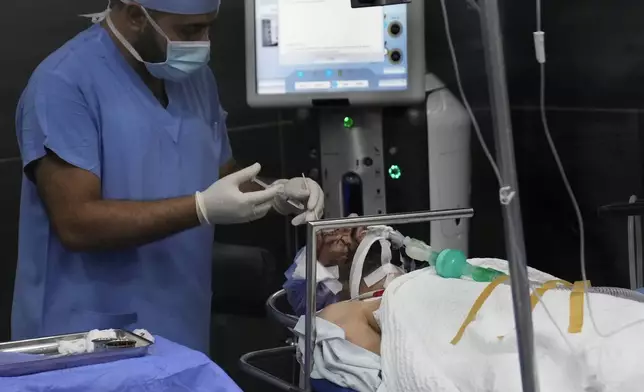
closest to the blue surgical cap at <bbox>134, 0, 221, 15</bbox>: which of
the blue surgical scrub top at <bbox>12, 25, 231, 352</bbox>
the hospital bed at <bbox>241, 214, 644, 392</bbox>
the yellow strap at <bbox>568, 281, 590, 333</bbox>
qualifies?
the blue surgical scrub top at <bbox>12, 25, 231, 352</bbox>

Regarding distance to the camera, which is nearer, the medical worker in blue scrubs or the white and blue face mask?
the medical worker in blue scrubs

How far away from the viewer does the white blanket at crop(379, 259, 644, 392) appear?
4.12 ft

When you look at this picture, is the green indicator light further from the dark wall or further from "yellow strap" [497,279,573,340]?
"yellow strap" [497,279,573,340]

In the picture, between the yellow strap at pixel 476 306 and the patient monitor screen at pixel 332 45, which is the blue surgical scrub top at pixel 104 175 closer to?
the patient monitor screen at pixel 332 45

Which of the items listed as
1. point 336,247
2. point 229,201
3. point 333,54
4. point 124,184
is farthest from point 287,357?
point 333,54

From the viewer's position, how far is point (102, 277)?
197 cm

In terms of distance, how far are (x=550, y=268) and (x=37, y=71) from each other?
1827 millimetres

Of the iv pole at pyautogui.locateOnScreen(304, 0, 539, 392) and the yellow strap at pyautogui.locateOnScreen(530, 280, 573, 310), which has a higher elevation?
the iv pole at pyautogui.locateOnScreen(304, 0, 539, 392)

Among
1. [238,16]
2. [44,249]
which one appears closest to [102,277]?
[44,249]

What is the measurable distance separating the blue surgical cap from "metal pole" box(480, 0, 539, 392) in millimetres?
1102

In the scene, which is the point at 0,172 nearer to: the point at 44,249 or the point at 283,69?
the point at 44,249

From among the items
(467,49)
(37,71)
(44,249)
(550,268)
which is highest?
(467,49)

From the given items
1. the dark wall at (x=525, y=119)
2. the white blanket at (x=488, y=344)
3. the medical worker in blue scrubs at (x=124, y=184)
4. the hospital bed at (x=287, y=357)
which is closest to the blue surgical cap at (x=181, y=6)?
the medical worker in blue scrubs at (x=124, y=184)

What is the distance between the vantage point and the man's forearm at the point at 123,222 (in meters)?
1.80
